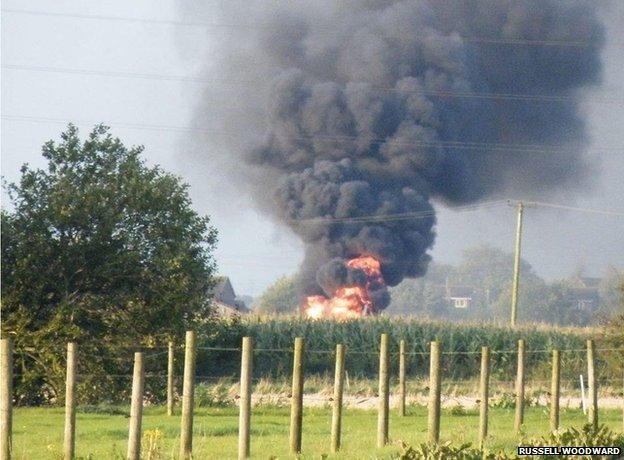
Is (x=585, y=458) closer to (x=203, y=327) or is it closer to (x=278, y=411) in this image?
(x=278, y=411)

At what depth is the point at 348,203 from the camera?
260 feet

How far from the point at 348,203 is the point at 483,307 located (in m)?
86.1

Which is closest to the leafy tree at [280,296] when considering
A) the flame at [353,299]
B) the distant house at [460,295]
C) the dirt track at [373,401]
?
the distant house at [460,295]

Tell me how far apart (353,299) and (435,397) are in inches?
2457

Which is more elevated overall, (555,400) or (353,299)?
(555,400)

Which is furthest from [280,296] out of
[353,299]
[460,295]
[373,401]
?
[373,401]

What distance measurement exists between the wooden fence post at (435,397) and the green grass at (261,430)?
1.99 ft

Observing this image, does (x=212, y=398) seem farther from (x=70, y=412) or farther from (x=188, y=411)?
(x=70, y=412)

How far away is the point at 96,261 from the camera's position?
30.8m

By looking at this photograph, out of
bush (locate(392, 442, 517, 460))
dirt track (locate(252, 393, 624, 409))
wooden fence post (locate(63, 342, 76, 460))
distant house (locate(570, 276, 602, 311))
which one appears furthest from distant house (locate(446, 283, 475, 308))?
wooden fence post (locate(63, 342, 76, 460))

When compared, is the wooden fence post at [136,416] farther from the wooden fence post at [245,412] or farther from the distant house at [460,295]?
the distant house at [460,295]

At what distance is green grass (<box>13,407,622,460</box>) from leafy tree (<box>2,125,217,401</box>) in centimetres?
281

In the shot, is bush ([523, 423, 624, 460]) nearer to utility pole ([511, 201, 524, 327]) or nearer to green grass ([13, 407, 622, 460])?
green grass ([13, 407, 622, 460])

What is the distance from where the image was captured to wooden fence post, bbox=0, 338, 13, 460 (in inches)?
478
